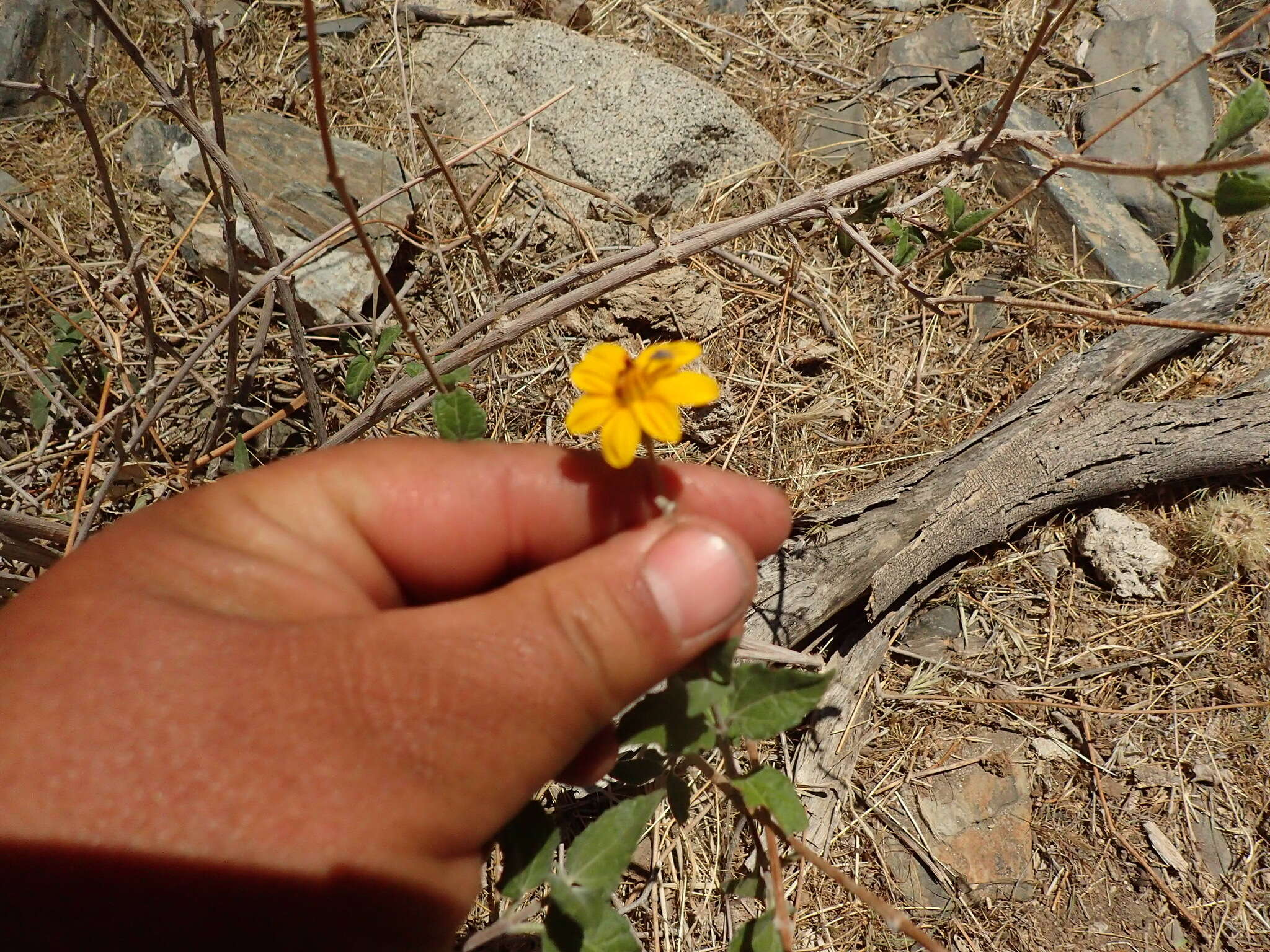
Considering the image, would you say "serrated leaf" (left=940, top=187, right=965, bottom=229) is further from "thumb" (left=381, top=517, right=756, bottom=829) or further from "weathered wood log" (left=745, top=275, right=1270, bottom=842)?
"thumb" (left=381, top=517, right=756, bottom=829)

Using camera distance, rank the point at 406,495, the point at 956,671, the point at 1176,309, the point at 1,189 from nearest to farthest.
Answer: the point at 406,495 < the point at 956,671 < the point at 1176,309 < the point at 1,189

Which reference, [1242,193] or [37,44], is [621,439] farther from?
[37,44]

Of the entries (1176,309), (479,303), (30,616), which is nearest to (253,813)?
(30,616)

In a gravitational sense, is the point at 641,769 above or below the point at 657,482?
below

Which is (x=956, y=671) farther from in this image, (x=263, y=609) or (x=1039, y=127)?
(x=1039, y=127)

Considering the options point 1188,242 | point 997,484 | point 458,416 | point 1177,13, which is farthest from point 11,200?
point 1177,13

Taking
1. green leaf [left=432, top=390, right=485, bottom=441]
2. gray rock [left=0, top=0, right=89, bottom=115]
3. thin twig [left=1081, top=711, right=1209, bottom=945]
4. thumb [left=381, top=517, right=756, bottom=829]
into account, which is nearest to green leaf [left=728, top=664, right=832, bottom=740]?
thumb [left=381, top=517, right=756, bottom=829]
